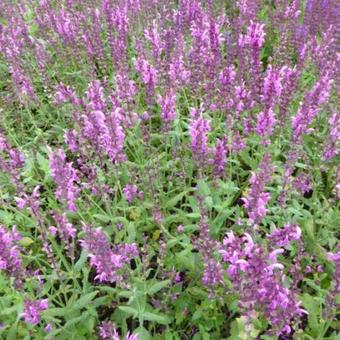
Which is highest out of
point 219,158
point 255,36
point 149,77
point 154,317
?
point 255,36

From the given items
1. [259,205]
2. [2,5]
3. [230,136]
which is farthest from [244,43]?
[2,5]

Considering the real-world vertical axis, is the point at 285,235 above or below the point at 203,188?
above

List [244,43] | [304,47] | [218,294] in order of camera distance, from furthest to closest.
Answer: [304,47], [244,43], [218,294]

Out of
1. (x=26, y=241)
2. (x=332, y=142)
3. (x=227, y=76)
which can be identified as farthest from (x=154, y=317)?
(x=227, y=76)

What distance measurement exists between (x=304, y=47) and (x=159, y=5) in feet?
8.09

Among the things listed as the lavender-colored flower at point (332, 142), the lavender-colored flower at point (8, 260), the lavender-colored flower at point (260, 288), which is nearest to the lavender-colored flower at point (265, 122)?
the lavender-colored flower at point (332, 142)

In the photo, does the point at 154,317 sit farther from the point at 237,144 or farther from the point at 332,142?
the point at 332,142

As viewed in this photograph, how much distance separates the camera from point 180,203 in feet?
14.2

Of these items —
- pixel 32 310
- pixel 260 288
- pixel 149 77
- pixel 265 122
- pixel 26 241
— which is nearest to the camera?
pixel 260 288

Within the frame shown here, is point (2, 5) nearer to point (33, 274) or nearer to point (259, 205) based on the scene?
point (33, 274)

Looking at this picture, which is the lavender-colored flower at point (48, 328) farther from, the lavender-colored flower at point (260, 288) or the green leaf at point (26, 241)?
the lavender-colored flower at point (260, 288)

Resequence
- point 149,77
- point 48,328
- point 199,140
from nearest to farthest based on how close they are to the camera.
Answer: point 48,328, point 199,140, point 149,77

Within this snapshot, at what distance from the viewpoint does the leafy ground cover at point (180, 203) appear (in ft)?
9.41

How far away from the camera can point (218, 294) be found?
324 centimetres
